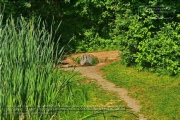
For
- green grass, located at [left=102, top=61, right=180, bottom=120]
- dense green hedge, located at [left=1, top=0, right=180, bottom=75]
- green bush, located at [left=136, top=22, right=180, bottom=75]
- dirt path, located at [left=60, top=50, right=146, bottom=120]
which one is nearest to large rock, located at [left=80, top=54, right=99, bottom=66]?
dirt path, located at [left=60, top=50, right=146, bottom=120]

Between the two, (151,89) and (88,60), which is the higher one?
(88,60)

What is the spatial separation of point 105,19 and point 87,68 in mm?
3855

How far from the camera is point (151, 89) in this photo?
27.2 feet

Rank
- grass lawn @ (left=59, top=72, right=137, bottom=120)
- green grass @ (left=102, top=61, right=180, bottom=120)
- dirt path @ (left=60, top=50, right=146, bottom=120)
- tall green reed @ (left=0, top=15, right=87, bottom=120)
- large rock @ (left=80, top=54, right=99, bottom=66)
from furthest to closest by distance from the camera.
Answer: large rock @ (left=80, top=54, right=99, bottom=66)
dirt path @ (left=60, top=50, right=146, bottom=120)
green grass @ (left=102, top=61, right=180, bottom=120)
grass lawn @ (left=59, top=72, right=137, bottom=120)
tall green reed @ (left=0, top=15, right=87, bottom=120)

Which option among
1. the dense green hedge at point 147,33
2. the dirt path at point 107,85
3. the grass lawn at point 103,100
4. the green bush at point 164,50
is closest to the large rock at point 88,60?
the dirt path at point 107,85

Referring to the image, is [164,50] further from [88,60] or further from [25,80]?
[25,80]

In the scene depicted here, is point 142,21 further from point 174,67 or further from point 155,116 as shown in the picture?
point 155,116

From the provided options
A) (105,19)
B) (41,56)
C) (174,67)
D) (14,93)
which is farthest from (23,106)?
(105,19)

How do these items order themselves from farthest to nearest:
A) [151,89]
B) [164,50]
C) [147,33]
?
[147,33] < [164,50] < [151,89]

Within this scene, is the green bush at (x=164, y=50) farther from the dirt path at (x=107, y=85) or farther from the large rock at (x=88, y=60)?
the large rock at (x=88, y=60)

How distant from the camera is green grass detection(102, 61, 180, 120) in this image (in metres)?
6.96

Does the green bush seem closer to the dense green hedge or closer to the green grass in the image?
the dense green hedge

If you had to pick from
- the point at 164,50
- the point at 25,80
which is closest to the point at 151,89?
the point at 164,50

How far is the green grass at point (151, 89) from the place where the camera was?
22.8 feet
